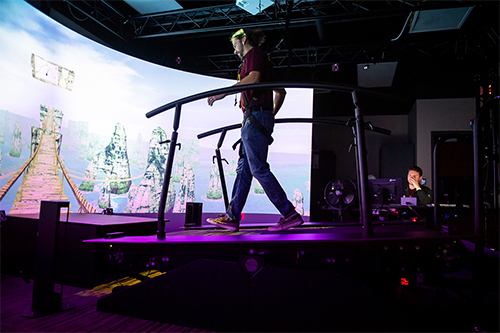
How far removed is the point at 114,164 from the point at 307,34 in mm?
4443

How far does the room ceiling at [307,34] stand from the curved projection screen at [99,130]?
0.83 meters

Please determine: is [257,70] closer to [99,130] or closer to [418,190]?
[99,130]

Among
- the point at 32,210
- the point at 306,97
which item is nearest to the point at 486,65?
the point at 306,97

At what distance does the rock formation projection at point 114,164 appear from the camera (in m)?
4.27

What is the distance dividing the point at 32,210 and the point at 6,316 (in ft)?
6.05

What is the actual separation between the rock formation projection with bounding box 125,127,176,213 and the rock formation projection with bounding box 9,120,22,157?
65.9 inches

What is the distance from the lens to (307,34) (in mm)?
6129

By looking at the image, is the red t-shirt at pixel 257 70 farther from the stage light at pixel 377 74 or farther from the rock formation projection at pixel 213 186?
the stage light at pixel 377 74

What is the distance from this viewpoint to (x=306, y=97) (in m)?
5.84

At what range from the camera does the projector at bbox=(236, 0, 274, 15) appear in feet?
15.3

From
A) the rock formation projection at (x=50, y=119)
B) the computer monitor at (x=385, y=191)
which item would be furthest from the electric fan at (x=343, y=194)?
the rock formation projection at (x=50, y=119)

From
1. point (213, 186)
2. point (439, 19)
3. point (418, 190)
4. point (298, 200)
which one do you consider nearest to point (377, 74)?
point (439, 19)

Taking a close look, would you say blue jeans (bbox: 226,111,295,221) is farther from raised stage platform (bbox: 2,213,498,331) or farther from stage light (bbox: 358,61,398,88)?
stage light (bbox: 358,61,398,88)

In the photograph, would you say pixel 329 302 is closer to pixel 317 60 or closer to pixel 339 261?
pixel 339 261
